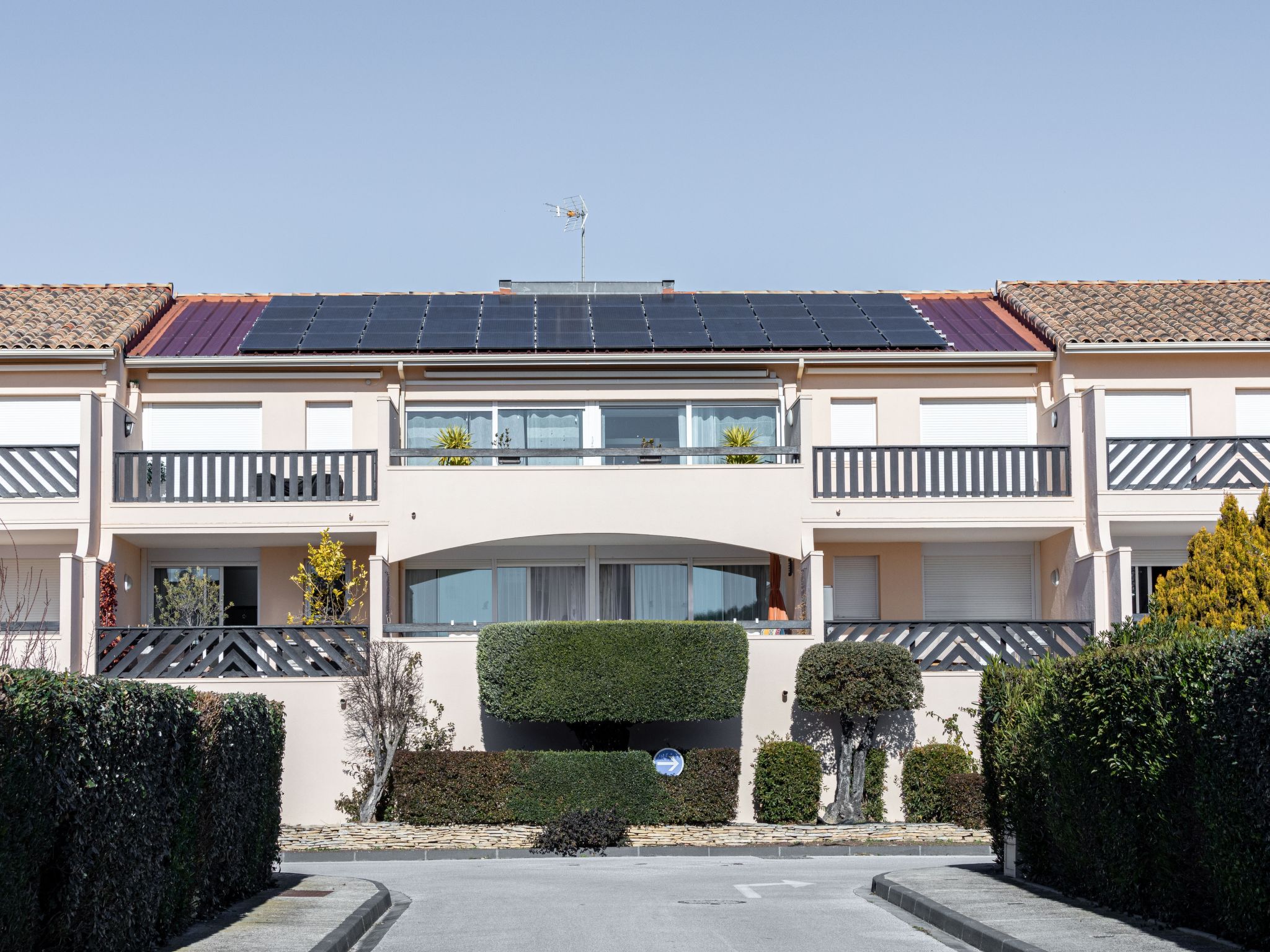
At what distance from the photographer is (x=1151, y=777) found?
11.5m

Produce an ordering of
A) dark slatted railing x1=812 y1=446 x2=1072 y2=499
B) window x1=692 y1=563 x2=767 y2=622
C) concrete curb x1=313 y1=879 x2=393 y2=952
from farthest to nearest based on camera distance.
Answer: window x1=692 y1=563 x2=767 y2=622, dark slatted railing x1=812 y1=446 x2=1072 y2=499, concrete curb x1=313 y1=879 x2=393 y2=952

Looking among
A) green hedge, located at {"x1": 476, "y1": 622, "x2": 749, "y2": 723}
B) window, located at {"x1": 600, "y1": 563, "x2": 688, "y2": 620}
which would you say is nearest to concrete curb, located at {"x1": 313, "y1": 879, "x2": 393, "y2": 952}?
green hedge, located at {"x1": 476, "y1": 622, "x2": 749, "y2": 723}

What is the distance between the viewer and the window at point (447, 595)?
28438 mm

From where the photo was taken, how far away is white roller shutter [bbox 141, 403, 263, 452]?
2870 centimetres

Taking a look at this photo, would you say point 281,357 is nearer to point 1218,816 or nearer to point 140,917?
point 140,917

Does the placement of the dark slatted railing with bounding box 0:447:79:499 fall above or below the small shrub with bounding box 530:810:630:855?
above

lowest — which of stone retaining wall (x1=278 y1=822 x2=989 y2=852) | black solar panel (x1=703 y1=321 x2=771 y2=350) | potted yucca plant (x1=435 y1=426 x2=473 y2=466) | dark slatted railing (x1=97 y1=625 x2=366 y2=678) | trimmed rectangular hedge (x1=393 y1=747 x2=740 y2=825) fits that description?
stone retaining wall (x1=278 y1=822 x2=989 y2=852)

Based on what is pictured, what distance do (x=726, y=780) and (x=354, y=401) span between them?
1015cm

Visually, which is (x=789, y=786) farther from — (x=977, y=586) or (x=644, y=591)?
(x=977, y=586)

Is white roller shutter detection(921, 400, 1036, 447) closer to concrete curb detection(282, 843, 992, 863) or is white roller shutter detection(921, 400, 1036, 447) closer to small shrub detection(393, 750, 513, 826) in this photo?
concrete curb detection(282, 843, 992, 863)

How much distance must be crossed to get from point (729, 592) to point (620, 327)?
5519 millimetres

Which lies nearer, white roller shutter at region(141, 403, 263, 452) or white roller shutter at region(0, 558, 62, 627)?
white roller shutter at region(0, 558, 62, 627)

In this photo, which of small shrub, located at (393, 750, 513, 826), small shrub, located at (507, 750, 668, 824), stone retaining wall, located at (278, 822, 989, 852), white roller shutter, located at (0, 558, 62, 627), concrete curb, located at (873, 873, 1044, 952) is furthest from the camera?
white roller shutter, located at (0, 558, 62, 627)

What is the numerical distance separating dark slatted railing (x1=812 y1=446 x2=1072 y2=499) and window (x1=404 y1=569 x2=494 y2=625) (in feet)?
20.5
